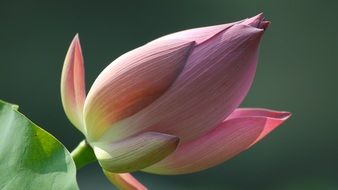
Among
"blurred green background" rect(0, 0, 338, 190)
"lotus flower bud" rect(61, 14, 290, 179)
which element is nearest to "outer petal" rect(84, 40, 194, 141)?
"lotus flower bud" rect(61, 14, 290, 179)

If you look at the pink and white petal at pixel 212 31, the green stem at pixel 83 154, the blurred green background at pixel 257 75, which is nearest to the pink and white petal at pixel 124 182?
the green stem at pixel 83 154

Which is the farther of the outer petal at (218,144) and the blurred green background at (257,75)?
the blurred green background at (257,75)

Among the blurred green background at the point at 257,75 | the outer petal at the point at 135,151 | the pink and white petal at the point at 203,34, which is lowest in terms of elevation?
the blurred green background at the point at 257,75

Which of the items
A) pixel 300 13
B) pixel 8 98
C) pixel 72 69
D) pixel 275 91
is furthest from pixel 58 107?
pixel 72 69

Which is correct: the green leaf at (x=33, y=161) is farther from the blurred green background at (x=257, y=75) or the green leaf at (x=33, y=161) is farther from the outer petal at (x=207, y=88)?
the blurred green background at (x=257, y=75)

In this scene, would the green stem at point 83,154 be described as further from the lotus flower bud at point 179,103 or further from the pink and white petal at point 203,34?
the pink and white petal at point 203,34

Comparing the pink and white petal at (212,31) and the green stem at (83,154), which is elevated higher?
the pink and white petal at (212,31)

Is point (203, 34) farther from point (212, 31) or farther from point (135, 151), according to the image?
point (135, 151)

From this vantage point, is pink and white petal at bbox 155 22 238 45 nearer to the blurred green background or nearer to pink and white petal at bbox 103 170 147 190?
pink and white petal at bbox 103 170 147 190

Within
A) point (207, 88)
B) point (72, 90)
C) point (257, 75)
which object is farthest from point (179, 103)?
point (257, 75)

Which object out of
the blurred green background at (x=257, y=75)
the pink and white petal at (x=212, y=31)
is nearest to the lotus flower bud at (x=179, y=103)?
the pink and white petal at (x=212, y=31)
